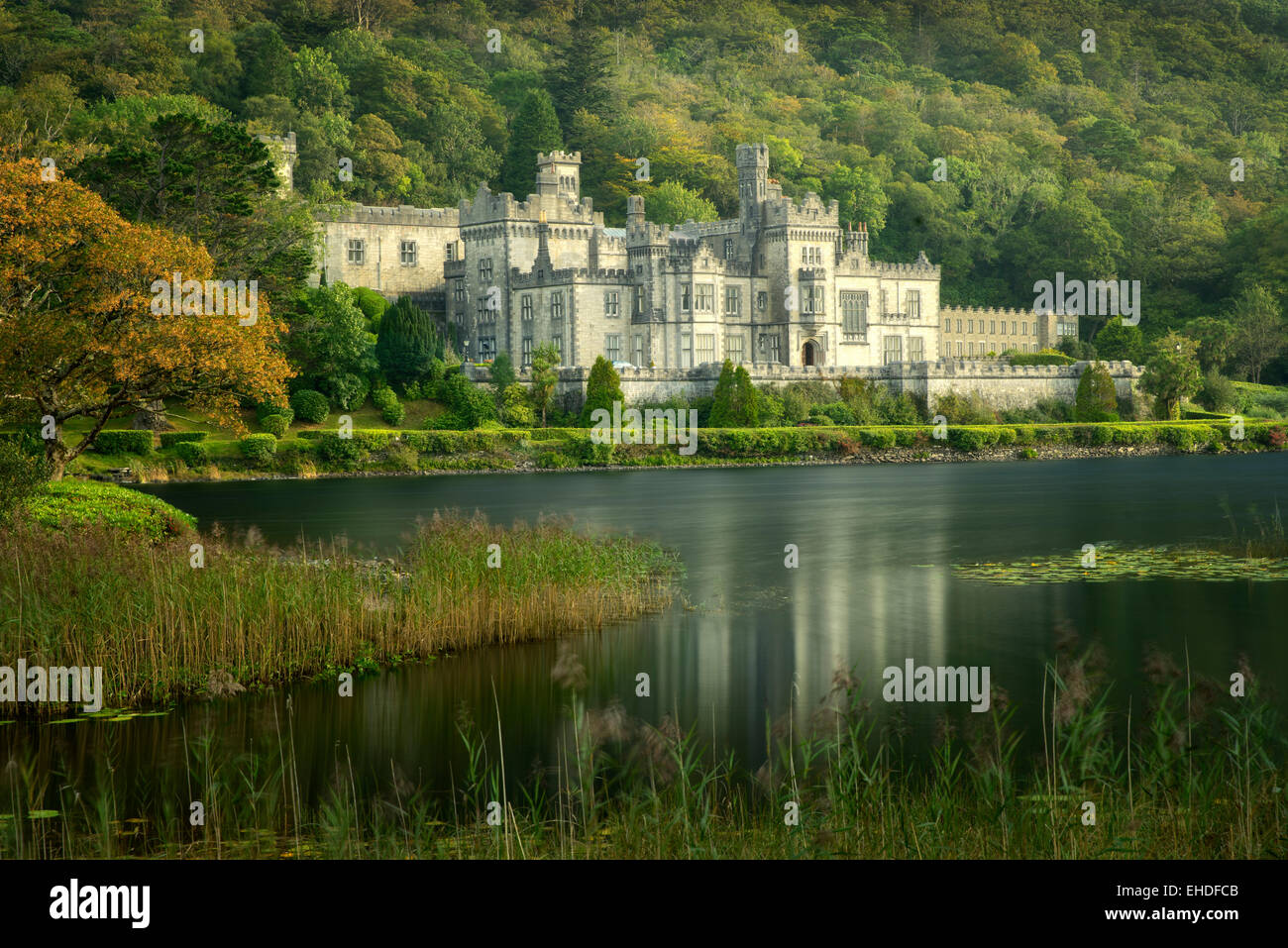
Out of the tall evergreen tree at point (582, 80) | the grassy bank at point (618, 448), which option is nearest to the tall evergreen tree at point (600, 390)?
the grassy bank at point (618, 448)

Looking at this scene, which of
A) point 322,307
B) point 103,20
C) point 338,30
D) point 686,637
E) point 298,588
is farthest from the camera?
point 338,30

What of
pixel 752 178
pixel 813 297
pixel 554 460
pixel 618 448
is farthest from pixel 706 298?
pixel 554 460

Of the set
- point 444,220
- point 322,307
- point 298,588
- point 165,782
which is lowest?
point 165,782

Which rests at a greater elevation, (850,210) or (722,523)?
(850,210)

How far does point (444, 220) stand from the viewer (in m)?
80.7

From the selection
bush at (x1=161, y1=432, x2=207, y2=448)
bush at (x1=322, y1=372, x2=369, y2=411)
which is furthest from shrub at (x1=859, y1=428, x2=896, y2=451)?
bush at (x1=161, y1=432, x2=207, y2=448)

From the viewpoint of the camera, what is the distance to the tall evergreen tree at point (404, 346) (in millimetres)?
62156

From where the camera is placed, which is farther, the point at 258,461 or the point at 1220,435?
the point at 1220,435

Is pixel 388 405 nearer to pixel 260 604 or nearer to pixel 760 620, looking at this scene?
pixel 760 620

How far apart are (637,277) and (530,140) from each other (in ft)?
96.5

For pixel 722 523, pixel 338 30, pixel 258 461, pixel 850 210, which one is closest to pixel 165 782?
pixel 722 523

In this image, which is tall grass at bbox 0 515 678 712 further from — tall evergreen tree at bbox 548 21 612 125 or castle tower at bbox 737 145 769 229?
tall evergreen tree at bbox 548 21 612 125

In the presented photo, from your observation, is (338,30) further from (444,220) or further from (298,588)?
(298,588)

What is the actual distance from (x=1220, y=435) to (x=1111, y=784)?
64.6 m
